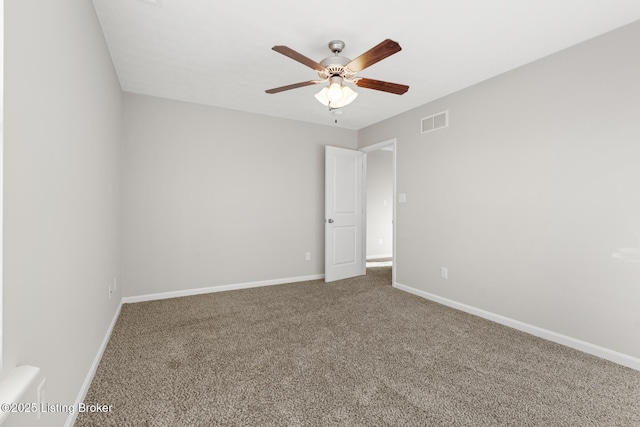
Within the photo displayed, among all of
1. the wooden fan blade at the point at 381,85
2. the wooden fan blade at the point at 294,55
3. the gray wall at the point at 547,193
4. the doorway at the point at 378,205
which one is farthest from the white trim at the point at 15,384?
the doorway at the point at 378,205

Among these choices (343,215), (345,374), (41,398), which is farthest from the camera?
(343,215)

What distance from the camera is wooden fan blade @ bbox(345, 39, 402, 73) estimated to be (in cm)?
181

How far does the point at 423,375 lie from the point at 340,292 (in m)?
2.03

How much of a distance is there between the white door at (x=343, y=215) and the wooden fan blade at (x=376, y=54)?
238cm

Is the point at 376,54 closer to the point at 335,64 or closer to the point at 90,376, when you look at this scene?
the point at 335,64

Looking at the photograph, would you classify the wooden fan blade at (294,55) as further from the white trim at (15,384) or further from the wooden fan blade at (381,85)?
the white trim at (15,384)

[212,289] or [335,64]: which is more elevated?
[335,64]

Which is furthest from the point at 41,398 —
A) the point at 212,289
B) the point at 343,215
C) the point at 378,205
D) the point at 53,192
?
the point at 378,205

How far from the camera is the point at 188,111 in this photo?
384 cm

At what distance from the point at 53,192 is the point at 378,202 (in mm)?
5964

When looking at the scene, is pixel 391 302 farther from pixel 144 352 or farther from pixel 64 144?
pixel 64 144

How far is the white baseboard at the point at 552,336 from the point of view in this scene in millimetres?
2213

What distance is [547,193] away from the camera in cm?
266

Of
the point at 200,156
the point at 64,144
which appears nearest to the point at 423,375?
the point at 64,144
